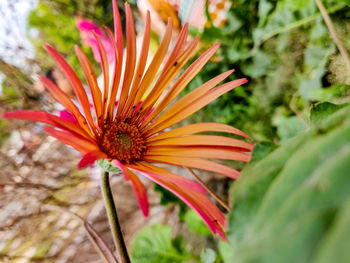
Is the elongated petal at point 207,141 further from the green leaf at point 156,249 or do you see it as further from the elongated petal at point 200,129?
the green leaf at point 156,249

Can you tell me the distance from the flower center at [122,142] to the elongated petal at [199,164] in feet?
0.10

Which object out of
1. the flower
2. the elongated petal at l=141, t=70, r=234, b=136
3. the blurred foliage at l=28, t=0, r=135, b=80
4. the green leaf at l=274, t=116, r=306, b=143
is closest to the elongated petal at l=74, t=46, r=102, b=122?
the flower

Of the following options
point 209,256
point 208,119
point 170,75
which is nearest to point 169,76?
point 170,75

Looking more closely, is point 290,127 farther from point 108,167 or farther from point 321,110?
point 108,167

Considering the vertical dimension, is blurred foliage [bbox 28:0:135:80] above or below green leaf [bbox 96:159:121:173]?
above

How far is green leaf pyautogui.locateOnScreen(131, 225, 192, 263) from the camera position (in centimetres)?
82

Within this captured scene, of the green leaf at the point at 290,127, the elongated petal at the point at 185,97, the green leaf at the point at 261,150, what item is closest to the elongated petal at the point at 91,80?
the elongated petal at the point at 185,97

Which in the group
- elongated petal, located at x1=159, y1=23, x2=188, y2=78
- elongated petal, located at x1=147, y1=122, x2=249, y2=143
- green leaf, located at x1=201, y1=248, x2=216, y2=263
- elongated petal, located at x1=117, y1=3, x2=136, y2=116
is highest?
elongated petal, located at x1=117, y1=3, x2=136, y2=116

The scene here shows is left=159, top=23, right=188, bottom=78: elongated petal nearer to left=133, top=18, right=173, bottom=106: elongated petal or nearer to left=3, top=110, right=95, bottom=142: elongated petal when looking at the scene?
left=133, top=18, right=173, bottom=106: elongated petal

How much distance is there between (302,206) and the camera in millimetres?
163

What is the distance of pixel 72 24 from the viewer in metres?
1.43

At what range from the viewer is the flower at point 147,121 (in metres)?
0.33

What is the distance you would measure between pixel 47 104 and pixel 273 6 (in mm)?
791

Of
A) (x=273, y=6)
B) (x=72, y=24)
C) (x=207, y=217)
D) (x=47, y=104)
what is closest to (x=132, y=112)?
(x=207, y=217)
